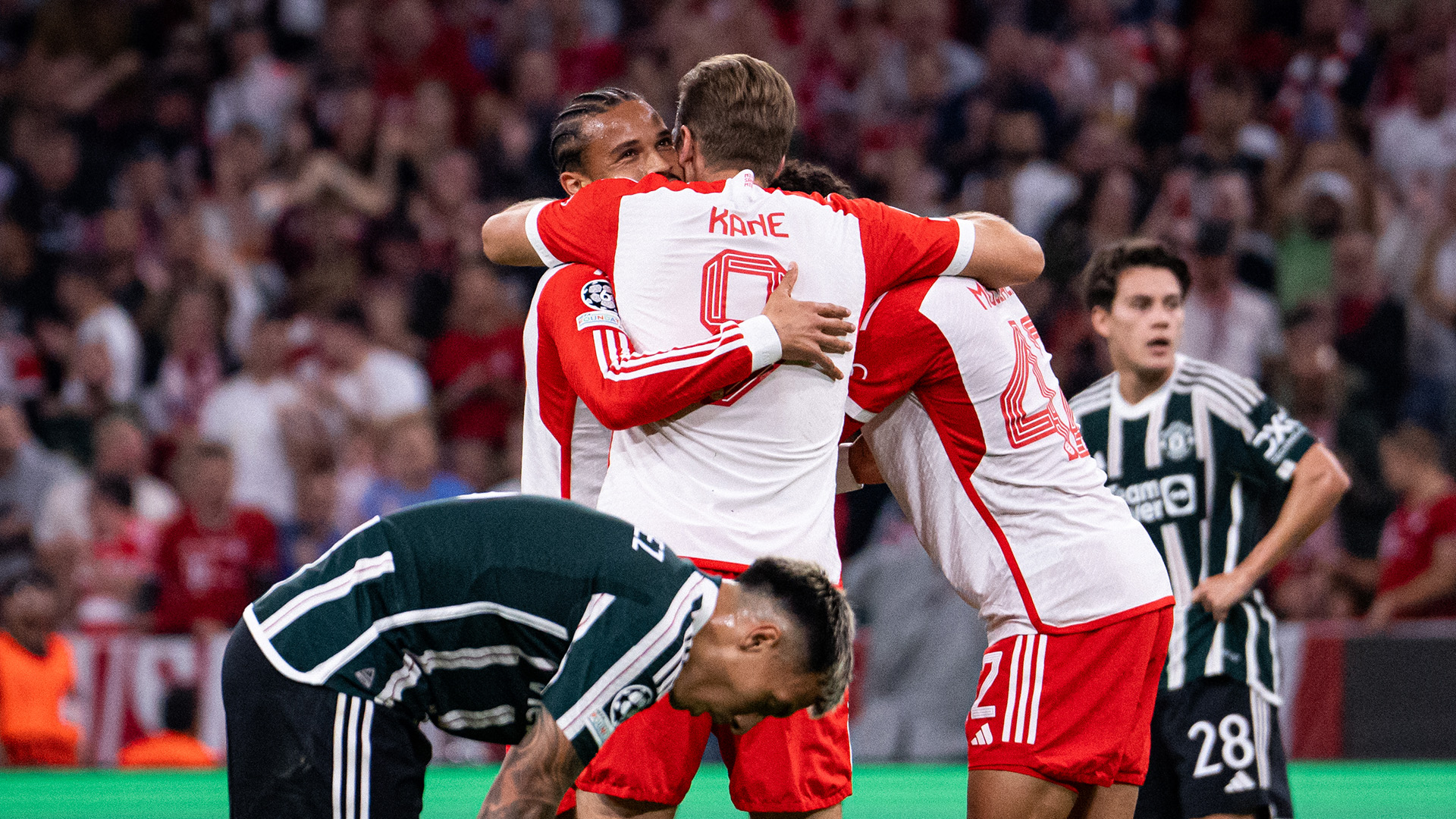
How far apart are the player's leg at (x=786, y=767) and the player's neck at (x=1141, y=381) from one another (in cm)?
208

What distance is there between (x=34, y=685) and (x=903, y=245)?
633 cm

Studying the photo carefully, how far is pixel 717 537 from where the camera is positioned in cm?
342

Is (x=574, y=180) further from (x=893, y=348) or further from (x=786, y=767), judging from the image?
(x=786, y=767)

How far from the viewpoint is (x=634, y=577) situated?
2926 millimetres

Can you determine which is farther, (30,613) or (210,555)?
(210,555)

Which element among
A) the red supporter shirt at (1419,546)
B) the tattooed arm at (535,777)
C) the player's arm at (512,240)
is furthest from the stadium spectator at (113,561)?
the red supporter shirt at (1419,546)

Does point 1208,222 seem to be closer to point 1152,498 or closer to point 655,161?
point 1152,498

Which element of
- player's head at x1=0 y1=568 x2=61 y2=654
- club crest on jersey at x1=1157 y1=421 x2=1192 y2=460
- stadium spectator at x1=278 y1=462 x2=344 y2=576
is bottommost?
player's head at x1=0 y1=568 x2=61 y2=654

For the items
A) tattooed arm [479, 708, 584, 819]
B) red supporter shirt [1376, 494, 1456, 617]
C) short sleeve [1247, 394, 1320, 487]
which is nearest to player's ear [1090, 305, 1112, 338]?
short sleeve [1247, 394, 1320, 487]

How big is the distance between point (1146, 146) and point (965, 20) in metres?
2.21

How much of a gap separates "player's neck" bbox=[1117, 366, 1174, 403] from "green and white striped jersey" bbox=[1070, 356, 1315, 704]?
22 millimetres

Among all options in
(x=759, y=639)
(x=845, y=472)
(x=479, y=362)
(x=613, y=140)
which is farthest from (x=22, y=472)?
(x=759, y=639)

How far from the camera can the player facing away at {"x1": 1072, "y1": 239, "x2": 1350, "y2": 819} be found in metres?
4.84

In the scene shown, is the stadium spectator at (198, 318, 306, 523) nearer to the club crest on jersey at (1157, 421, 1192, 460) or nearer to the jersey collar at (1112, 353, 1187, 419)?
the jersey collar at (1112, 353, 1187, 419)
